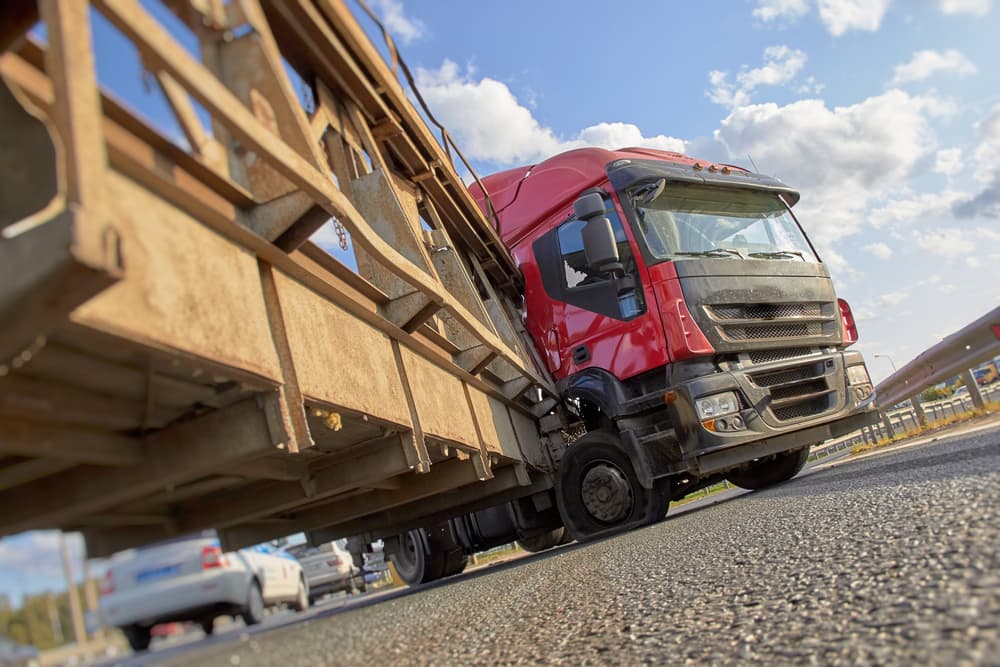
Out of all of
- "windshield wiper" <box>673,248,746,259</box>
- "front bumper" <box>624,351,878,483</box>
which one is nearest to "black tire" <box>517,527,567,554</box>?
"front bumper" <box>624,351,878,483</box>

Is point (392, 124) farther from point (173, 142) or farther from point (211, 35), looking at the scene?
point (173, 142)

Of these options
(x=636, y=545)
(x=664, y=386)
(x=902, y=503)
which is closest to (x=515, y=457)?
(x=664, y=386)

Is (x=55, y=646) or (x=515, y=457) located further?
(x=515, y=457)

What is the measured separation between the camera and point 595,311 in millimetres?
6664

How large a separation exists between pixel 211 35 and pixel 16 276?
1485 millimetres

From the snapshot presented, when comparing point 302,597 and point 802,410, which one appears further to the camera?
point 802,410

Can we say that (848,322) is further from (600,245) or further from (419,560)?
(419,560)

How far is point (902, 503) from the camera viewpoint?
2961 millimetres

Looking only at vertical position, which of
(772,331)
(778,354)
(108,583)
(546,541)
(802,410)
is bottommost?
(546,541)

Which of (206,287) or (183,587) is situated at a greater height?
(206,287)

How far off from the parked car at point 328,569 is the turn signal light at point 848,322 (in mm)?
5356

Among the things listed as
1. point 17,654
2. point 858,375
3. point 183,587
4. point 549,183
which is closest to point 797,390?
point 858,375

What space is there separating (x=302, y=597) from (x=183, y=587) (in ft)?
7.50

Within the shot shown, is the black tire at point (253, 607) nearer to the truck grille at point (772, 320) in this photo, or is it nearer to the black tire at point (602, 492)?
the black tire at point (602, 492)
